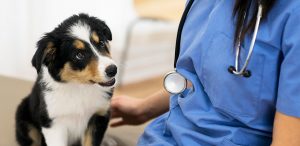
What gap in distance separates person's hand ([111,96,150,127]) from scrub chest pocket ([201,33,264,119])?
44cm

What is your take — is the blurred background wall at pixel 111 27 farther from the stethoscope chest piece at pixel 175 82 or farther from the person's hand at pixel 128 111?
the stethoscope chest piece at pixel 175 82

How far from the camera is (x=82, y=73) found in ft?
3.82

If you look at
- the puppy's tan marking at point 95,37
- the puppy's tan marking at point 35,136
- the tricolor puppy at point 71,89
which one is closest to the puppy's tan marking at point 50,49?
the tricolor puppy at point 71,89

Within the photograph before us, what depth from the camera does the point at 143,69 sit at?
385cm

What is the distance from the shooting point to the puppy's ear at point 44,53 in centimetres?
106

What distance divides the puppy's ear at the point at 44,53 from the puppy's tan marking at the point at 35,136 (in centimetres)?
23

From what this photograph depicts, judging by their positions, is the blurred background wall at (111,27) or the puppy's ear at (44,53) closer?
the puppy's ear at (44,53)

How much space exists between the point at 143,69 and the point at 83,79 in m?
2.68

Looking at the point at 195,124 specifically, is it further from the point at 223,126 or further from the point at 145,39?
the point at 145,39

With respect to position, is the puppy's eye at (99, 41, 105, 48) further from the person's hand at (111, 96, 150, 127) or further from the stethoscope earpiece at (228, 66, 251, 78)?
the stethoscope earpiece at (228, 66, 251, 78)

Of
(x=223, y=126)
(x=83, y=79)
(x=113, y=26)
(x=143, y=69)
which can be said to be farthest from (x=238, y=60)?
(x=143, y=69)

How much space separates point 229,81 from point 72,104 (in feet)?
1.85

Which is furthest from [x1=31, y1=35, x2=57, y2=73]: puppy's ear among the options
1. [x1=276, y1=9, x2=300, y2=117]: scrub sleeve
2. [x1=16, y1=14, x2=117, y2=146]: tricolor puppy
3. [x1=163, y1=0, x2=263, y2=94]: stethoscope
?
[x1=276, y1=9, x2=300, y2=117]: scrub sleeve

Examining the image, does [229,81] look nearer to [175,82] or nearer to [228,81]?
[228,81]
